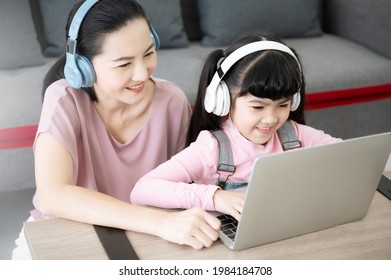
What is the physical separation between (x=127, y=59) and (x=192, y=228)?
16.9 inches

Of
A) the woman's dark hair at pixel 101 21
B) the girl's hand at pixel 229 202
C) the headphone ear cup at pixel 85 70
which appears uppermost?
the woman's dark hair at pixel 101 21

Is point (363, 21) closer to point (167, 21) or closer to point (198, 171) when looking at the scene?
point (167, 21)

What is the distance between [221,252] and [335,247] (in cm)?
20

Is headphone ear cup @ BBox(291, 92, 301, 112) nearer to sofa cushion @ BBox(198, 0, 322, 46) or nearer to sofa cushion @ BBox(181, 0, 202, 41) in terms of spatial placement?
sofa cushion @ BBox(198, 0, 322, 46)

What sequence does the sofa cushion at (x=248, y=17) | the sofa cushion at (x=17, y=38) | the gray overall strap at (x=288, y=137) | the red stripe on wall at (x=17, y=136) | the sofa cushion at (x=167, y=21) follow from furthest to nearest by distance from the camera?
the sofa cushion at (x=248, y=17) < the sofa cushion at (x=167, y=21) < the sofa cushion at (x=17, y=38) < the red stripe on wall at (x=17, y=136) < the gray overall strap at (x=288, y=137)

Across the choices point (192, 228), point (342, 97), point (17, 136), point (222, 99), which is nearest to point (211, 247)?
point (192, 228)

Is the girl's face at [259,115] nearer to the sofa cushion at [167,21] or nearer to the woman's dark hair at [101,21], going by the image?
the woman's dark hair at [101,21]

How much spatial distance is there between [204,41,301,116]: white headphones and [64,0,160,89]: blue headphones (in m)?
0.26

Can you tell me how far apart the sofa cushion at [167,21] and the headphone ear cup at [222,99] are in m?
1.35

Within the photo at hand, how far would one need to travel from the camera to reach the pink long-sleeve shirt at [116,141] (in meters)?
1.37

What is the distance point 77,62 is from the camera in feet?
4.35

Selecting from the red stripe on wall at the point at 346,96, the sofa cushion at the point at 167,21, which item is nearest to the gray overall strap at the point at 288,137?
the red stripe on wall at the point at 346,96
